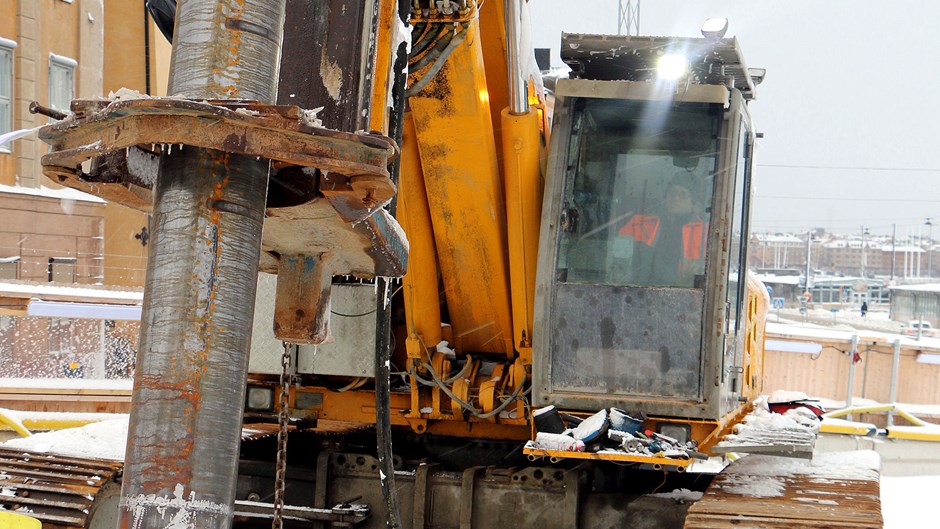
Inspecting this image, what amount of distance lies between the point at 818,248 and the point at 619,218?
14994cm

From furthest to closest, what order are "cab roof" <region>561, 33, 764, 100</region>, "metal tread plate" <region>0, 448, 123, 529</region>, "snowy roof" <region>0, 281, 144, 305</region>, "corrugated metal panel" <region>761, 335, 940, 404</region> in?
"corrugated metal panel" <region>761, 335, 940, 404</region>
"snowy roof" <region>0, 281, 144, 305</region>
"cab roof" <region>561, 33, 764, 100</region>
"metal tread plate" <region>0, 448, 123, 529</region>

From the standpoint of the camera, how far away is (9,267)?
1792cm

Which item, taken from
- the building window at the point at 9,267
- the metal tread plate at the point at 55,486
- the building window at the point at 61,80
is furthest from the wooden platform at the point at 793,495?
the building window at the point at 61,80

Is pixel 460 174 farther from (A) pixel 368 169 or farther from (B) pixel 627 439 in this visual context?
(A) pixel 368 169

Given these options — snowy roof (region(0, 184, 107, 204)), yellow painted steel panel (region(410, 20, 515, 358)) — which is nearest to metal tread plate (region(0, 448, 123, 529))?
yellow painted steel panel (region(410, 20, 515, 358))

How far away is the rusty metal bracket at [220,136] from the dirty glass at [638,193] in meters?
2.91

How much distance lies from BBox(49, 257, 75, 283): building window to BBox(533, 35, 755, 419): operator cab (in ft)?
51.0

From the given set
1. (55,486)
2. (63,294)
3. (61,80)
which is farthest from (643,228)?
(61,80)

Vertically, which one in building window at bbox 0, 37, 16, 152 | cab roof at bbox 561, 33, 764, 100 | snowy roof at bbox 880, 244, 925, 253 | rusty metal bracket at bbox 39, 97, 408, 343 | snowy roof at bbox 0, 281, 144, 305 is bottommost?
snowy roof at bbox 0, 281, 144, 305

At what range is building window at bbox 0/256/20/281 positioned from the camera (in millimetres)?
17717

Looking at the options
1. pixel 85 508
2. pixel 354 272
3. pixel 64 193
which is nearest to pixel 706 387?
pixel 354 272

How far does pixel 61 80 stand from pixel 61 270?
3617mm

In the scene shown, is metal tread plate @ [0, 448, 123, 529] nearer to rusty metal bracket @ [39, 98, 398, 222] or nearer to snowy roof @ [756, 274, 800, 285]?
rusty metal bracket @ [39, 98, 398, 222]

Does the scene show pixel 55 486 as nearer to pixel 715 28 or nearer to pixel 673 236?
pixel 673 236
